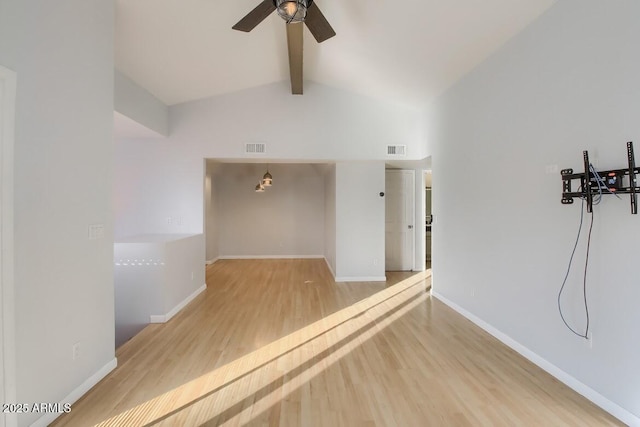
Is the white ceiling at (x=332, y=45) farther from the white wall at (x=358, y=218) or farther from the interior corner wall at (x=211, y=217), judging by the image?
the interior corner wall at (x=211, y=217)

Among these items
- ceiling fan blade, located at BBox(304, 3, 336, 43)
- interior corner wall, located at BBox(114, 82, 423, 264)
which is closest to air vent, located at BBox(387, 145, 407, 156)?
interior corner wall, located at BBox(114, 82, 423, 264)

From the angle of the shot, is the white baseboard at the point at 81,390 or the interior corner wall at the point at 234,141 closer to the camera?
the white baseboard at the point at 81,390

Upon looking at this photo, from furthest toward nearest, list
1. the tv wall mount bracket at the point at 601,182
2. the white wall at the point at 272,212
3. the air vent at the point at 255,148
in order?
the white wall at the point at 272,212 → the air vent at the point at 255,148 → the tv wall mount bracket at the point at 601,182

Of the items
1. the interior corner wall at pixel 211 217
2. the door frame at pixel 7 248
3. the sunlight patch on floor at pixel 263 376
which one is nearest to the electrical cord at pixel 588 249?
the sunlight patch on floor at pixel 263 376

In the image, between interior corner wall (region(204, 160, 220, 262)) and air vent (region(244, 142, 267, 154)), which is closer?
air vent (region(244, 142, 267, 154))

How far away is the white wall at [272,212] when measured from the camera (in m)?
8.82

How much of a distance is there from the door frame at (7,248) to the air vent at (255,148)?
3.53 meters

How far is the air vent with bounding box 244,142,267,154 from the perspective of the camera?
5234 mm

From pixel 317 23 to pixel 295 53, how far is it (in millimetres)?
1486

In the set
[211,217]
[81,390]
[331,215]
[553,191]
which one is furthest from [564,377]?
[211,217]

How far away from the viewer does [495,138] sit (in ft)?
11.0

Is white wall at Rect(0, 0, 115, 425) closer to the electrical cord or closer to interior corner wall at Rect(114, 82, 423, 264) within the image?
interior corner wall at Rect(114, 82, 423, 264)

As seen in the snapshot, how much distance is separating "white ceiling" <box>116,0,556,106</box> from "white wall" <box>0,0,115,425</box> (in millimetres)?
816

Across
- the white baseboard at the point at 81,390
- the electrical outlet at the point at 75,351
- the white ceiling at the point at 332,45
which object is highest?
the white ceiling at the point at 332,45
